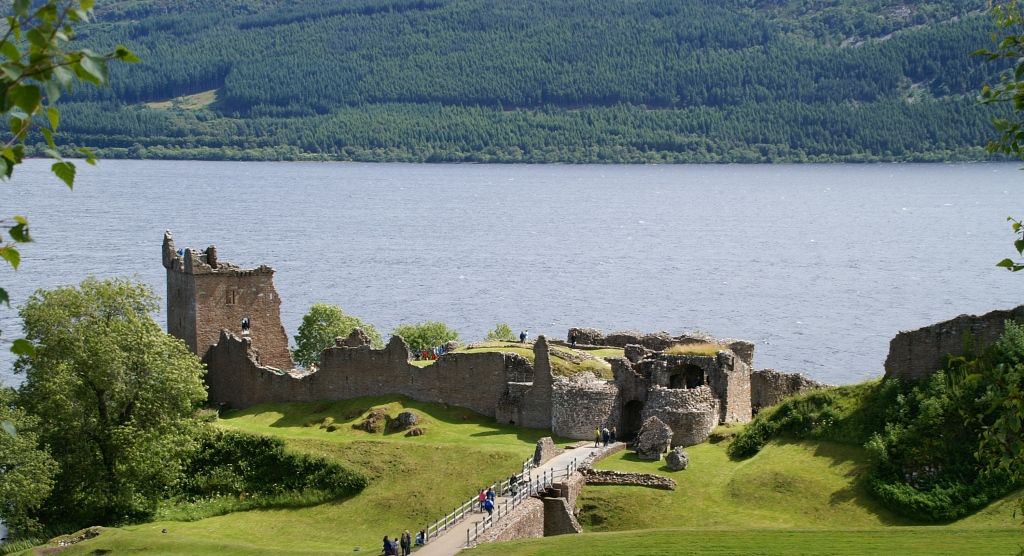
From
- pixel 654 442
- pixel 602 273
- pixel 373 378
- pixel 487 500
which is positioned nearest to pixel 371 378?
pixel 373 378

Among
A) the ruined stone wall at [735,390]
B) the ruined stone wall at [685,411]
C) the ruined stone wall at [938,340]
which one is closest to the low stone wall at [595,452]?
the ruined stone wall at [685,411]

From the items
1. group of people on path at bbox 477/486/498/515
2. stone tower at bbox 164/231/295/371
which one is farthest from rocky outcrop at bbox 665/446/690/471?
stone tower at bbox 164/231/295/371

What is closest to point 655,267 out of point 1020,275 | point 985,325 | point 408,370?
point 1020,275

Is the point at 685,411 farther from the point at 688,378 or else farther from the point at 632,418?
the point at 632,418

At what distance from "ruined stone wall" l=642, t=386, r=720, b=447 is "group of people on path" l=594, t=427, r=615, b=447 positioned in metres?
1.40

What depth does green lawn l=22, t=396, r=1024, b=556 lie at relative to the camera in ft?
120

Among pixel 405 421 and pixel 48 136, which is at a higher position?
pixel 48 136

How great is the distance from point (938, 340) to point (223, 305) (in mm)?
34368

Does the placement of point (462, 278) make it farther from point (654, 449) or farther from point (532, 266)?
point (654, 449)

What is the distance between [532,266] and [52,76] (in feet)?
461

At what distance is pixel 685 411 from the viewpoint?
1923 inches

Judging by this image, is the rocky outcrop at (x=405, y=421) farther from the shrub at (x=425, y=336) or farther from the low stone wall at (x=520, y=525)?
the shrub at (x=425, y=336)

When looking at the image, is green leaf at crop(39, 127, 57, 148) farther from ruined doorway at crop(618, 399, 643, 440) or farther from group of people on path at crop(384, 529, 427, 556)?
ruined doorway at crop(618, 399, 643, 440)

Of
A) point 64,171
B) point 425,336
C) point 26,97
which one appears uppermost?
point 26,97
